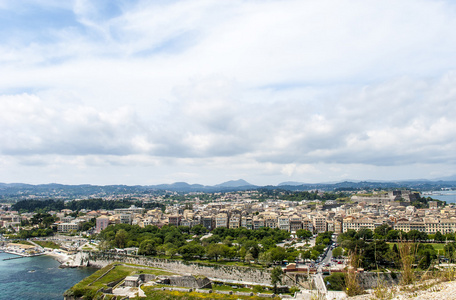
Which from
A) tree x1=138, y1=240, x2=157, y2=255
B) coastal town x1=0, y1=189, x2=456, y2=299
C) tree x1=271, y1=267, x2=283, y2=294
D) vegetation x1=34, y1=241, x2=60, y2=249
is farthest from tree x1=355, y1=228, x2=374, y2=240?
vegetation x1=34, y1=241, x2=60, y2=249

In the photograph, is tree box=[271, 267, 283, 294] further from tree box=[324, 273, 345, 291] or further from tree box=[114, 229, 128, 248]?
tree box=[114, 229, 128, 248]

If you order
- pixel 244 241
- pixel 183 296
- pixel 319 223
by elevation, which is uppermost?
pixel 244 241

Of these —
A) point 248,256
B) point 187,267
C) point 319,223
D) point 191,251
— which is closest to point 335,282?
point 248,256

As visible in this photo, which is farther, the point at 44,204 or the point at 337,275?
the point at 44,204

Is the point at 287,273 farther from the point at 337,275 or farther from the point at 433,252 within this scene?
the point at 433,252

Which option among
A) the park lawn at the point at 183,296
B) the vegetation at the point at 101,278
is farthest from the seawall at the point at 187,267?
the park lawn at the point at 183,296

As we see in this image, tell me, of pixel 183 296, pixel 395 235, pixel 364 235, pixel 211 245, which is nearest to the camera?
pixel 183 296

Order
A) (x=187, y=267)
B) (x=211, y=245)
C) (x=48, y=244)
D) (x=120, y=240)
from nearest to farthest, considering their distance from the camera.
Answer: (x=187, y=267) → (x=211, y=245) → (x=120, y=240) → (x=48, y=244)

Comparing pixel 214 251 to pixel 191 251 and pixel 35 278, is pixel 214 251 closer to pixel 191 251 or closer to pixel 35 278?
pixel 191 251

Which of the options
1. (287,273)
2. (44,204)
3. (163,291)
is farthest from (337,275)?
(44,204)

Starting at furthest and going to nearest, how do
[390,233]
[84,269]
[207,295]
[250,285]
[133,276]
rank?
1. [390,233]
2. [84,269]
3. [133,276]
4. [250,285]
5. [207,295]
